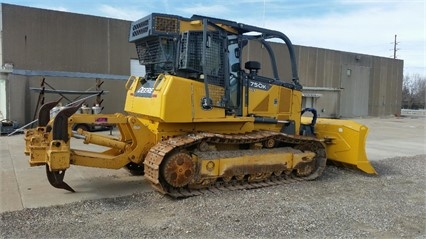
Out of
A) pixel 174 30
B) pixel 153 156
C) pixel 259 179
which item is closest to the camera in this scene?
pixel 153 156

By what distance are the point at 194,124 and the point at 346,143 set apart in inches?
130

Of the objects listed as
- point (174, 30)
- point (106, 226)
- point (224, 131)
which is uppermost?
point (174, 30)

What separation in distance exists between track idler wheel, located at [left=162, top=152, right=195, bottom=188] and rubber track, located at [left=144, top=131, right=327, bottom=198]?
0.42ft

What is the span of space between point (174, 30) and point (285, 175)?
323 cm

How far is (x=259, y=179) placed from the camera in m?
6.86

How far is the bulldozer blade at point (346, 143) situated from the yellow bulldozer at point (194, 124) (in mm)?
693

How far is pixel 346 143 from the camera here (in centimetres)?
802

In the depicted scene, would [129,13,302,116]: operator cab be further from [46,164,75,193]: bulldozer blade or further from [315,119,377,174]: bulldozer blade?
[315,119,377,174]: bulldozer blade

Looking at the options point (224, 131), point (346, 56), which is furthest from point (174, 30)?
point (346, 56)

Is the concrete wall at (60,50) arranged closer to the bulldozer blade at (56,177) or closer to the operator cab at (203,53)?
the operator cab at (203,53)

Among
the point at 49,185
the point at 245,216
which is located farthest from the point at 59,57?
the point at 245,216

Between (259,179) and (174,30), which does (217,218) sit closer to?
(259,179)

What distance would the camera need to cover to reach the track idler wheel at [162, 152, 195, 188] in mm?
5855

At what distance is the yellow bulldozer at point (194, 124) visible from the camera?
593 cm
